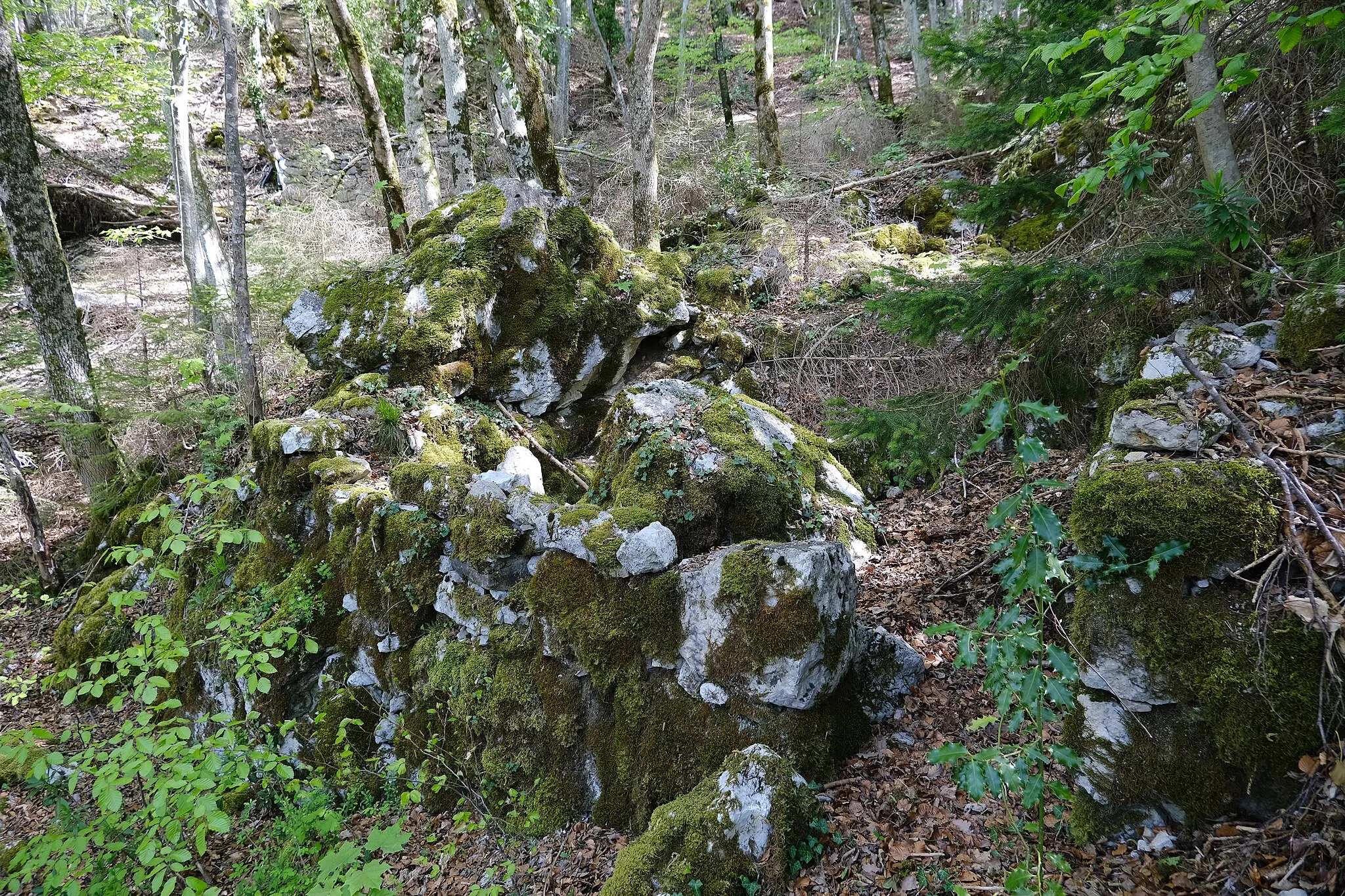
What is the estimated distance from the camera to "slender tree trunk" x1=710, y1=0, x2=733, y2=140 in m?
15.3

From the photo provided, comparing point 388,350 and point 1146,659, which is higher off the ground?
point 388,350

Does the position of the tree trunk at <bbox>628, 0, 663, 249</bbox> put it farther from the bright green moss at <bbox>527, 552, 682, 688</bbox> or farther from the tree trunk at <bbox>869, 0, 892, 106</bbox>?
the tree trunk at <bbox>869, 0, 892, 106</bbox>

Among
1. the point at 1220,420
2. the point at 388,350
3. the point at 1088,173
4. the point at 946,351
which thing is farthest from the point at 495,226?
the point at 1220,420

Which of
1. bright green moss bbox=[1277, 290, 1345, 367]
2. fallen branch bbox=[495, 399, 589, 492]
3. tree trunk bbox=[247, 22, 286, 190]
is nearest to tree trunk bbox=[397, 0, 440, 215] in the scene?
fallen branch bbox=[495, 399, 589, 492]

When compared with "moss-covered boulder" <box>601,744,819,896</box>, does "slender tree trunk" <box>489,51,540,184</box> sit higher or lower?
higher

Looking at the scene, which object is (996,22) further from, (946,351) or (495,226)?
(495,226)

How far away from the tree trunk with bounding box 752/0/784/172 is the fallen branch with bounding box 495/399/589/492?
24.5 ft

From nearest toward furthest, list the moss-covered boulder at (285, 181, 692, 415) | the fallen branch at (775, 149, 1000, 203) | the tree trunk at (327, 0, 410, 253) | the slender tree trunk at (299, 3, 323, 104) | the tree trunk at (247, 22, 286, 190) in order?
the moss-covered boulder at (285, 181, 692, 415) < the tree trunk at (327, 0, 410, 253) < the fallen branch at (775, 149, 1000, 203) < the tree trunk at (247, 22, 286, 190) < the slender tree trunk at (299, 3, 323, 104)

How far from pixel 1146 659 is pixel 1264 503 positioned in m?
0.75

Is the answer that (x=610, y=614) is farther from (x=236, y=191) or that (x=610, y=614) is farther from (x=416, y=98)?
(x=416, y=98)

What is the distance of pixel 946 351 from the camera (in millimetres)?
6797

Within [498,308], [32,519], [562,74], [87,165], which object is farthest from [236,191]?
[562,74]

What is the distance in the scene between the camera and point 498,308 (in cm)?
757

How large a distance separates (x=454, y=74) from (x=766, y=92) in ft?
17.9
